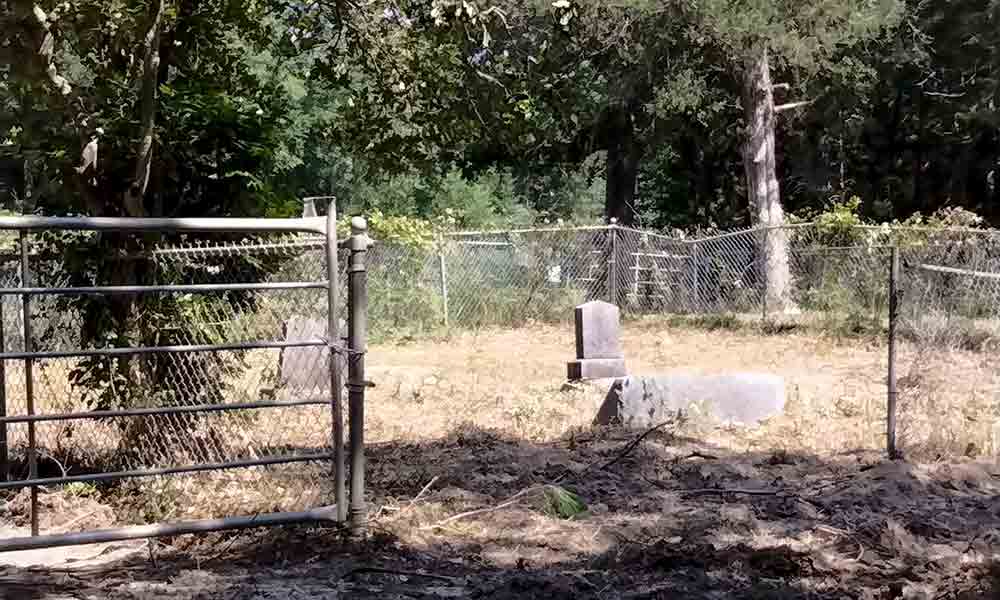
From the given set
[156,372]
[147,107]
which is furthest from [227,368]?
[147,107]

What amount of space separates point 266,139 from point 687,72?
18.0m

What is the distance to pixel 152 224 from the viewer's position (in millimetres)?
4887

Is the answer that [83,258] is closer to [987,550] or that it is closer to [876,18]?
[987,550]

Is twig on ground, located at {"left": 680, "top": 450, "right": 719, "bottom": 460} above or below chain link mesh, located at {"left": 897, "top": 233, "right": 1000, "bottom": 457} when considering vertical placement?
below

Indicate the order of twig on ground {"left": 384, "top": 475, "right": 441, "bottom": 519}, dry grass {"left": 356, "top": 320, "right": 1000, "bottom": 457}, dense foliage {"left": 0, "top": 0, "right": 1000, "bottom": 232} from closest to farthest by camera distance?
1. twig on ground {"left": 384, "top": 475, "right": 441, "bottom": 519}
2. dense foliage {"left": 0, "top": 0, "right": 1000, "bottom": 232}
3. dry grass {"left": 356, "top": 320, "right": 1000, "bottom": 457}

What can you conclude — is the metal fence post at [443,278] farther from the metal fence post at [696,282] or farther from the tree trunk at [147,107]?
the tree trunk at [147,107]

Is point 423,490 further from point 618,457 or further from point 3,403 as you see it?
point 3,403

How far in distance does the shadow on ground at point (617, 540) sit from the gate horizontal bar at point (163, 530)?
159 mm

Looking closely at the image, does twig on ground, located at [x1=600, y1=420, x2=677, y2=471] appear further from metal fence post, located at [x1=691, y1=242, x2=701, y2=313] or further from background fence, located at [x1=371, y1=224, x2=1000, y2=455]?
metal fence post, located at [x1=691, y1=242, x2=701, y2=313]

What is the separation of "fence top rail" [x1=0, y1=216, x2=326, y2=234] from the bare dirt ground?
1632 millimetres

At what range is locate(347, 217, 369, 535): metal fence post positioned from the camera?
529 centimetres

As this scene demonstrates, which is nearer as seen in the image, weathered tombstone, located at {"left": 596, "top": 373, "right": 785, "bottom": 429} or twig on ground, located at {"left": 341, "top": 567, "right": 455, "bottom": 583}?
twig on ground, located at {"left": 341, "top": 567, "right": 455, "bottom": 583}

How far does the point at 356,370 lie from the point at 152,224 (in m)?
1.25

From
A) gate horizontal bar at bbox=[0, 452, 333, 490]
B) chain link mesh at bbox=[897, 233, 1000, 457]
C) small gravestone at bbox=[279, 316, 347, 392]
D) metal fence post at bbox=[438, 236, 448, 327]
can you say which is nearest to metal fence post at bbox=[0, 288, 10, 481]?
gate horizontal bar at bbox=[0, 452, 333, 490]
